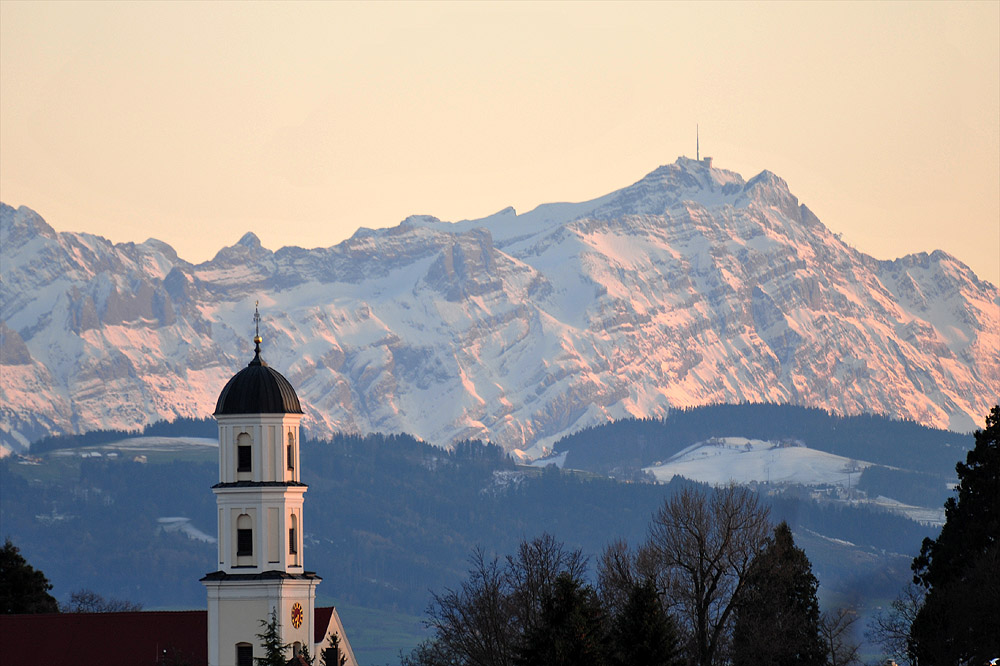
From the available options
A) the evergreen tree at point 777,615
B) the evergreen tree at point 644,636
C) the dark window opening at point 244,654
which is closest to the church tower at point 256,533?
the dark window opening at point 244,654

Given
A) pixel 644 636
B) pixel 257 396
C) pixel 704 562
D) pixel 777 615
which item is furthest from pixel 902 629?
pixel 644 636

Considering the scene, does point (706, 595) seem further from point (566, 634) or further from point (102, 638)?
point (102, 638)

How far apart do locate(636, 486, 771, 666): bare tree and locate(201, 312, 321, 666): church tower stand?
57.7 ft

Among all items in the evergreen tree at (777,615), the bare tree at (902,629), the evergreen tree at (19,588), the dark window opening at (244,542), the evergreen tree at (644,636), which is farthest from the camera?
the evergreen tree at (19,588)

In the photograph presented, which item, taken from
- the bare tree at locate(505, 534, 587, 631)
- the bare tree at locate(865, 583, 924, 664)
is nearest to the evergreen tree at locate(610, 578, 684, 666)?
the bare tree at locate(505, 534, 587, 631)

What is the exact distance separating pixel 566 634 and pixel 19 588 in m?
61.3

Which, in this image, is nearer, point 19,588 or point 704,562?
point 704,562

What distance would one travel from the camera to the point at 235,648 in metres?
110

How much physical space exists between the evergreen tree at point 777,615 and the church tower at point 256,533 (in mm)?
22433

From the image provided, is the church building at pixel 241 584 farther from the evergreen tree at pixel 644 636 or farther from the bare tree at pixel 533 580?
the evergreen tree at pixel 644 636

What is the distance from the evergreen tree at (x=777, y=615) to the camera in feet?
322

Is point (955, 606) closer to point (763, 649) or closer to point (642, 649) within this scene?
point (763, 649)

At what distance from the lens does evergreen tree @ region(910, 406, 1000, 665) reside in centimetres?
9156

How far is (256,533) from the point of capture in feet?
363
